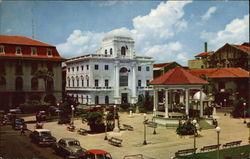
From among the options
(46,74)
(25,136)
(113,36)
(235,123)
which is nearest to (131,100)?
(113,36)

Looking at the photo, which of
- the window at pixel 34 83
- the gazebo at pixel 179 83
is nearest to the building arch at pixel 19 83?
the window at pixel 34 83

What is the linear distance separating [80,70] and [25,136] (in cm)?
3317

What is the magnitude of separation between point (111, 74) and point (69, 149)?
39.7 meters

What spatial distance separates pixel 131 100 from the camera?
59094 millimetres

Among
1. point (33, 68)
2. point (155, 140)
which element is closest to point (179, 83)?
point (155, 140)

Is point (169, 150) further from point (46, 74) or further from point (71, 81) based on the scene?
point (71, 81)

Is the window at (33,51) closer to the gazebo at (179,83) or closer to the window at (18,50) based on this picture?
the window at (18,50)

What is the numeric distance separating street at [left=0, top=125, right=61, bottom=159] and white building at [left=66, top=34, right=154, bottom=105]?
97.8ft

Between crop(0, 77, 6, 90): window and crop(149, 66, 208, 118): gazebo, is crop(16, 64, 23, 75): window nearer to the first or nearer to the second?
crop(0, 77, 6, 90): window

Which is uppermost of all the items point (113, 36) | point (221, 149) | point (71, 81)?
point (113, 36)

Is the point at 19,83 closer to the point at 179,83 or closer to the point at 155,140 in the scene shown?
the point at 179,83

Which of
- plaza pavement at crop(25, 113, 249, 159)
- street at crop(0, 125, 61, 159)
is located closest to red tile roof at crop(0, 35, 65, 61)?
plaza pavement at crop(25, 113, 249, 159)

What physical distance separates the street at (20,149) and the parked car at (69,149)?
57 centimetres

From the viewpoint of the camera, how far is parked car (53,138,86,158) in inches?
723
